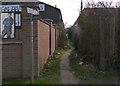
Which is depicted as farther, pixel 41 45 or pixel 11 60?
pixel 41 45

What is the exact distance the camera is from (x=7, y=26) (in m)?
7.70

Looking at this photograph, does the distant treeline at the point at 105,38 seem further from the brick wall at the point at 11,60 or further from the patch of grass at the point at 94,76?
the brick wall at the point at 11,60

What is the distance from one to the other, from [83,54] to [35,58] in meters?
3.71

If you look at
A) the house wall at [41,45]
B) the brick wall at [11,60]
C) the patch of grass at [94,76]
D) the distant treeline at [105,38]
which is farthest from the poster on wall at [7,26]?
the distant treeline at [105,38]

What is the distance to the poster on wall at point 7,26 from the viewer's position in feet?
23.4

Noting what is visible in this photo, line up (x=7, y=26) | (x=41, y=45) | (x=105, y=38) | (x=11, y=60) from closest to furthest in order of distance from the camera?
(x=11, y=60) → (x=105, y=38) → (x=41, y=45) → (x=7, y=26)

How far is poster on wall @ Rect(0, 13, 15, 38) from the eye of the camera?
7137 mm

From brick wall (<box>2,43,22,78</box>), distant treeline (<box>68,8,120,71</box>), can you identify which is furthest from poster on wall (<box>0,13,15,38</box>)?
distant treeline (<box>68,8,120,71</box>)

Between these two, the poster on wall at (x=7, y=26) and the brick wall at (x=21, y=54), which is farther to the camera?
the poster on wall at (x=7, y=26)

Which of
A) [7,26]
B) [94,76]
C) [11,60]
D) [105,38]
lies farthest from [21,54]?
[105,38]

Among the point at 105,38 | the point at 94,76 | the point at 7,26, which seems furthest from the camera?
the point at 7,26

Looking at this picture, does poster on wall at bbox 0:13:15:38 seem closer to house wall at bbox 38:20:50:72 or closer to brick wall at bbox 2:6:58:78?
brick wall at bbox 2:6:58:78

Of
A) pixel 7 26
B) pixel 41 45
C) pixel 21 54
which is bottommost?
pixel 21 54

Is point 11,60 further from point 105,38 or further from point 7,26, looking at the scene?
point 105,38
